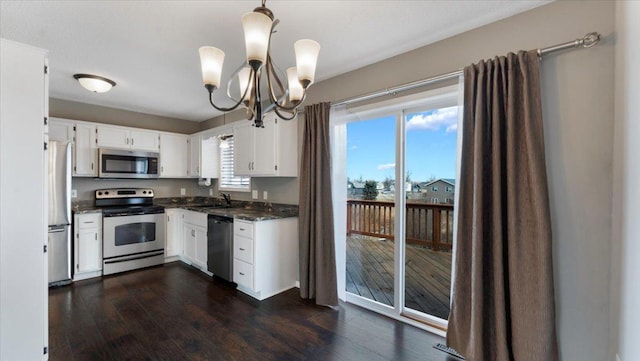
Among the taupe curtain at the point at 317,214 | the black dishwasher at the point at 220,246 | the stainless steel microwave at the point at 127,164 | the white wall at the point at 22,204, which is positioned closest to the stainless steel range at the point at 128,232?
the stainless steel microwave at the point at 127,164

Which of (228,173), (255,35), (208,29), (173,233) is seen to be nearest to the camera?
(255,35)

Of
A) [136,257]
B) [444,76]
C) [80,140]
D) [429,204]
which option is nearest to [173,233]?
[136,257]

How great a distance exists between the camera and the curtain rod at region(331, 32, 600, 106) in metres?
1.67

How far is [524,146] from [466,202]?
1.70ft

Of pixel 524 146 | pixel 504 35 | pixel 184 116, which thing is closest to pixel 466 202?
pixel 524 146

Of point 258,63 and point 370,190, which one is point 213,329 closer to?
point 370,190

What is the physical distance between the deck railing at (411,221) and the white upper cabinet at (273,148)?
3.08 ft

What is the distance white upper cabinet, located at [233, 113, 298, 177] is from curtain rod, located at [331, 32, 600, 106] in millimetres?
753

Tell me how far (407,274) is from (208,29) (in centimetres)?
288

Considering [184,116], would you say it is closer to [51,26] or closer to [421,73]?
[51,26]

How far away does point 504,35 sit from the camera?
2.00 meters

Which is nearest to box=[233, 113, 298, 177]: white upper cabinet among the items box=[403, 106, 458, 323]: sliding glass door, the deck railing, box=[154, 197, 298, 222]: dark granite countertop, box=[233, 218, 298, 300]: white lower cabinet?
box=[154, 197, 298, 222]: dark granite countertop

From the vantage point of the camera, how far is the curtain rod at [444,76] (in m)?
1.67

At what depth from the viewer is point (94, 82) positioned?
125 inches
